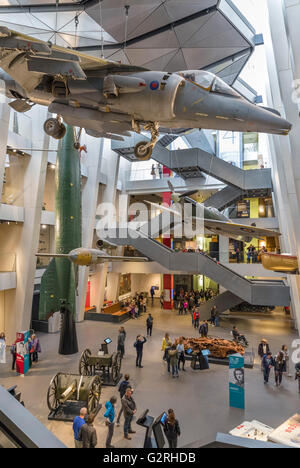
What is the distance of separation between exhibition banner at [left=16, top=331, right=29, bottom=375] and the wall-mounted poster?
18921mm

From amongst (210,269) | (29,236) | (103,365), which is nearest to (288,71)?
(103,365)

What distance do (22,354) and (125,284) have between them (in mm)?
20607

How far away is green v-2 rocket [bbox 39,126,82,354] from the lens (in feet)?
44.1

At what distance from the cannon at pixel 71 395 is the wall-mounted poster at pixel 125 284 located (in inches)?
873

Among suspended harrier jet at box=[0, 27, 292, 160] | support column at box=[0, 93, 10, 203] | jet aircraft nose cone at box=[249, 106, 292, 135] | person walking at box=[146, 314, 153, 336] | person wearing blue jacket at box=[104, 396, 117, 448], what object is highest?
support column at box=[0, 93, 10, 203]

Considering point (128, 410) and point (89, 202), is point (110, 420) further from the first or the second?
point (89, 202)

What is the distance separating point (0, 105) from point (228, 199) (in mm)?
15863

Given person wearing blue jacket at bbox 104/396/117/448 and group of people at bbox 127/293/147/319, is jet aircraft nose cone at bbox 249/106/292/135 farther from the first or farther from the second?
group of people at bbox 127/293/147/319

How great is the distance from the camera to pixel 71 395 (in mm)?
7988

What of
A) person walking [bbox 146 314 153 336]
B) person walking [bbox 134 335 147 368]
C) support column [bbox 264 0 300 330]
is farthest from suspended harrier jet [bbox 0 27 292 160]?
person walking [bbox 146 314 153 336]

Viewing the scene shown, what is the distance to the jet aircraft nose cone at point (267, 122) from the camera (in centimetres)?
641

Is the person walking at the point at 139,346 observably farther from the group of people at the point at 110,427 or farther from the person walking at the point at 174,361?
the group of people at the point at 110,427

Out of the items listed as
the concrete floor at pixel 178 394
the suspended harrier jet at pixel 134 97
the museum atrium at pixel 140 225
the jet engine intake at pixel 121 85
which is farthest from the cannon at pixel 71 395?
the jet engine intake at pixel 121 85
